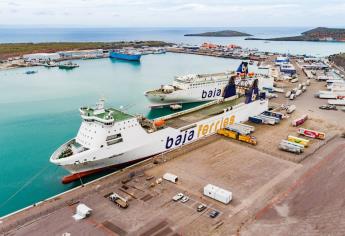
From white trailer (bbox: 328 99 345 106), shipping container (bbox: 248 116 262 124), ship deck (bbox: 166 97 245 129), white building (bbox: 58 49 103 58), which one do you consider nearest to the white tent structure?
ship deck (bbox: 166 97 245 129)

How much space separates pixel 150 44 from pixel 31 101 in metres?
129

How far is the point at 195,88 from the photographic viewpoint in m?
56.9

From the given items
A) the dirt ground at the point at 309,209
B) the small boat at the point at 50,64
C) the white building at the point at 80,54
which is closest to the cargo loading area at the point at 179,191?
the dirt ground at the point at 309,209

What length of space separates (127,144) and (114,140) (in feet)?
4.76

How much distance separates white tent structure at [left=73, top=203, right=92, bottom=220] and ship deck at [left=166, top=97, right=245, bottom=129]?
15321mm

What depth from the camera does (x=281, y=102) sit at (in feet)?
176

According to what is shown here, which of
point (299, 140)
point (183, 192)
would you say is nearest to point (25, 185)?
point (183, 192)

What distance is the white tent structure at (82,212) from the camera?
20828mm

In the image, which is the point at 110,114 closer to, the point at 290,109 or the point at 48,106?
the point at 290,109

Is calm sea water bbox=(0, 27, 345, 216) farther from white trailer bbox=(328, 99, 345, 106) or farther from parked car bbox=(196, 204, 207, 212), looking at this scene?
white trailer bbox=(328, 99, 345, 106)

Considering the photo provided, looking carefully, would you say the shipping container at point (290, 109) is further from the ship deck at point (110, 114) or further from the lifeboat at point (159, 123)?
the ship deck at point (110, 114)

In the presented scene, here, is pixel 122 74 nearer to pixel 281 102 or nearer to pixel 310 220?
pixel 281 102

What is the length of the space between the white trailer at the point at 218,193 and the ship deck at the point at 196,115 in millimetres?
11722

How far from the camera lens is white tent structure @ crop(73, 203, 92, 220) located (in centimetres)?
2083
